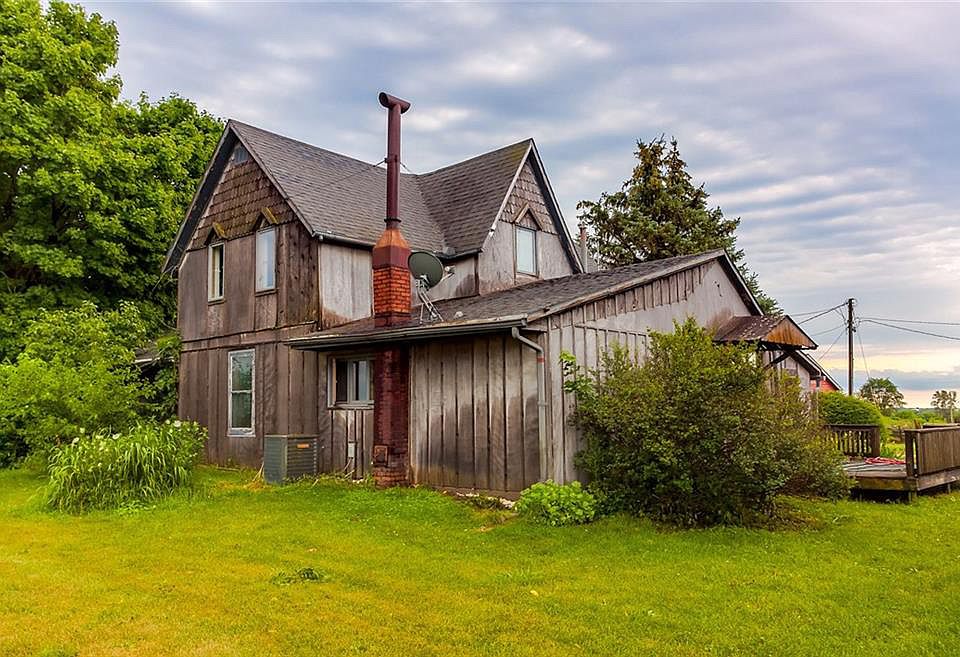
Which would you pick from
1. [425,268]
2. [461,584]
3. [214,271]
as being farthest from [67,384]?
[461,584]

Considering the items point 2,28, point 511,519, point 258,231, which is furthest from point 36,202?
point 511,519

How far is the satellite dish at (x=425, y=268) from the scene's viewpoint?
13844 millimetres

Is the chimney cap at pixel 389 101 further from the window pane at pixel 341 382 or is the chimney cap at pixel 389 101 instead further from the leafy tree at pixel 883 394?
the leafy tree at pixel 883 394

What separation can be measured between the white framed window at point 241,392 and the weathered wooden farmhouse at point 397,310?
0.14 feet

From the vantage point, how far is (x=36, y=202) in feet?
70.0

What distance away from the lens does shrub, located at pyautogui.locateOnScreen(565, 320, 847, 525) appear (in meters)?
8.76

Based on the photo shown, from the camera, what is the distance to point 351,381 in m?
13.6

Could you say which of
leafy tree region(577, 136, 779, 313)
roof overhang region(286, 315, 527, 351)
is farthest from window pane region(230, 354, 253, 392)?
leafy tree region(577, 136, 779, 313)

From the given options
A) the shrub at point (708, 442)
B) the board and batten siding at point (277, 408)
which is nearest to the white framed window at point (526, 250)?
the board and batten siding at point (277, 408)

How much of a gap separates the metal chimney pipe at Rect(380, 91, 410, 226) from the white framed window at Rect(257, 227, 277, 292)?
3401mm

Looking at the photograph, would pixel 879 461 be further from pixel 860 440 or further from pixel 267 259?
pixel 267 259

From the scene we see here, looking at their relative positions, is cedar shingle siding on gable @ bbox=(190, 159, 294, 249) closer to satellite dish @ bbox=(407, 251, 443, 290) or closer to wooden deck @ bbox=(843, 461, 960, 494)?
satellite dish @ bbox=(407, 251, 443, 290)

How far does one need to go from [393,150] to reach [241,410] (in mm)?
6595

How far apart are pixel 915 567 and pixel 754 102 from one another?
956 centimetres
